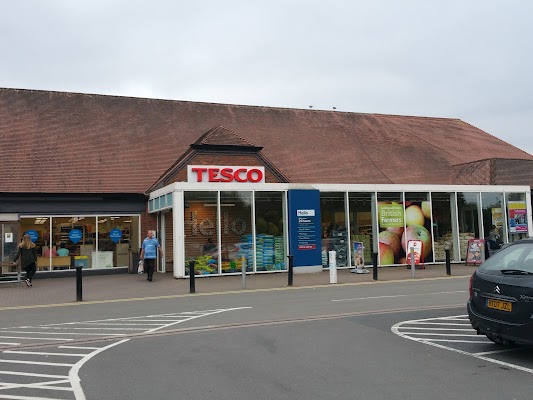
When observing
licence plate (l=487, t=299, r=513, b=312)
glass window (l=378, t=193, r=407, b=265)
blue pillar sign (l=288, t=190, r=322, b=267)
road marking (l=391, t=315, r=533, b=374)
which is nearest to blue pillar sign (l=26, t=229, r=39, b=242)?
blue pillar sign (l=288, t=190, r=322, b=267)

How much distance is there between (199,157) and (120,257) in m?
6.17

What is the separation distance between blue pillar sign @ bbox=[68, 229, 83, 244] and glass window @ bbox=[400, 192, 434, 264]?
1428cm

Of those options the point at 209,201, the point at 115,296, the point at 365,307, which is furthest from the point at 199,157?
the point at 365,307

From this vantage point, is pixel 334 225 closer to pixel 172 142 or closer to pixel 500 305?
pixel 172 142

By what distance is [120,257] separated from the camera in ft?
77.1

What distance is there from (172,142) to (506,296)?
71.0 feet

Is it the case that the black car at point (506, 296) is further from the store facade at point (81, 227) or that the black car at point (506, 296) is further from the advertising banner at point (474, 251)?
the store facade at point (81, 227)

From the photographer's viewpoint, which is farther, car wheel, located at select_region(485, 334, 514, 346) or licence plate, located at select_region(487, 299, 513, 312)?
car wheel, located at select_region(485, 334, 514, 346)

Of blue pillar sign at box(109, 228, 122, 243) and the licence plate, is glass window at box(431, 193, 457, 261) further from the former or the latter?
the licence plate

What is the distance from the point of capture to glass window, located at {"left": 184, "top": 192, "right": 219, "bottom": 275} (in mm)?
19750

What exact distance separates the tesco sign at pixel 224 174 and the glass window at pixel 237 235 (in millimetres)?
682

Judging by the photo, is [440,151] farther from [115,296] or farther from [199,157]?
[115,296]

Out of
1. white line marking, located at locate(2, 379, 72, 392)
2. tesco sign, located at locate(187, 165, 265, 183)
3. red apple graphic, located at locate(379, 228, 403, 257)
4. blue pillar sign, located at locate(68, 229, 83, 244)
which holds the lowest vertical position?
white line marking, located at locate(2, 379, 72, 392)

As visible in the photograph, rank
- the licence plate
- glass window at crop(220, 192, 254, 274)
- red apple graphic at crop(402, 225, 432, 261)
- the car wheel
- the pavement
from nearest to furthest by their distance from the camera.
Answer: the licence plate → the car wheel → the pavement → glass window at crop(220, 192, 254, 274) → red apple graphic at crop(402, 225, 432, 261)
